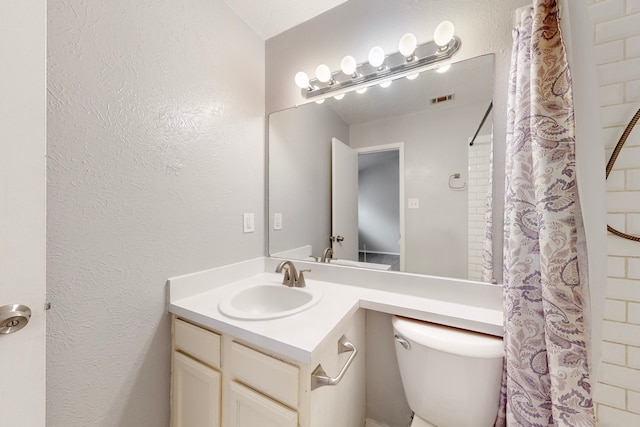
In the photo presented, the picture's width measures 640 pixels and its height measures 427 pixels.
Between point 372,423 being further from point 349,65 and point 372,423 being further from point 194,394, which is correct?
point 349,65

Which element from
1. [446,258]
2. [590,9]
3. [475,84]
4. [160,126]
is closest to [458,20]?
[475,84]

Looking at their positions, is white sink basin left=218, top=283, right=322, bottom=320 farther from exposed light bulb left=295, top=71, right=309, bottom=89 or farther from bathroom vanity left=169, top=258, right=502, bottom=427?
exposed light bulb left=295, top=71, right=309, bottom=89

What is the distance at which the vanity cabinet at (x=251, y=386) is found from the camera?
70 cm

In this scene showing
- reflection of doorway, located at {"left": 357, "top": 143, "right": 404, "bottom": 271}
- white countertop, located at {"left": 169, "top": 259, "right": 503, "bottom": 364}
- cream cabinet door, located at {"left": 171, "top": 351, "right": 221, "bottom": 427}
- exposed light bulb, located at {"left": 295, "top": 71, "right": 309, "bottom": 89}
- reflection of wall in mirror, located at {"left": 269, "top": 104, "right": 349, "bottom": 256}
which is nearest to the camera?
white countertop, located at {"left": 169, "top": 259, "right": 503, "bottom": 364}

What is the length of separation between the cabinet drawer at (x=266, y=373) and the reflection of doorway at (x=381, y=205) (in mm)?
719

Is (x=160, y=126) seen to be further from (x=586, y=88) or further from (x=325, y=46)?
(x=586, y=88)

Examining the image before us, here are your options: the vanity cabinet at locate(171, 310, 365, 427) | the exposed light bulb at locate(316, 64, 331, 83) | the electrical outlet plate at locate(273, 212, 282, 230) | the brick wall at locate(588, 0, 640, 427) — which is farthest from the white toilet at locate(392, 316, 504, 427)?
the exposed light bulb at locate(316, 64, 331, 83)

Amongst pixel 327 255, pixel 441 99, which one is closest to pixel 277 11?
pixel 441 99

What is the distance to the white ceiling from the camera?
48.9 inches

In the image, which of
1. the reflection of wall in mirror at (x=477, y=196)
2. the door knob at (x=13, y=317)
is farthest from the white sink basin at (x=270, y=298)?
the reflection of wall in mirror at (x=477, y=196)

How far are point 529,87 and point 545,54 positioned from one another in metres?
0.09

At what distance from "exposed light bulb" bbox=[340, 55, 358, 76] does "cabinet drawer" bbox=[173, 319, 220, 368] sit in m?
1.38

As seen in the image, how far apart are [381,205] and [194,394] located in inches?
47.2

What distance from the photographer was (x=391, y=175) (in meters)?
1.24
